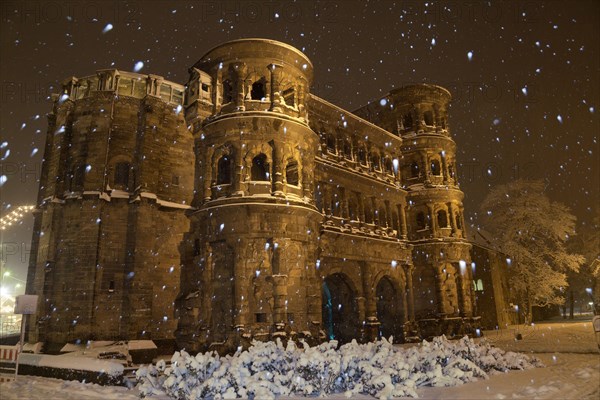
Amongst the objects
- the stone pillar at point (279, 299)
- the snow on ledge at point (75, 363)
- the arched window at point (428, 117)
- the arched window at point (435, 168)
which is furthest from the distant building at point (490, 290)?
the snow on ledge at point (75, 363)

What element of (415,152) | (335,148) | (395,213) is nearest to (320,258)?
(335,148)

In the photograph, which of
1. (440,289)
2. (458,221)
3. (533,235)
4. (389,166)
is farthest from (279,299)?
(533,235)

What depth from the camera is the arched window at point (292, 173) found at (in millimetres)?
19688

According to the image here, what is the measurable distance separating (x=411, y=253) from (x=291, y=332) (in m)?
15.8

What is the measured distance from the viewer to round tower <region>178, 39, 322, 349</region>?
56.6ft

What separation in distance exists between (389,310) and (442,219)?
8.35m

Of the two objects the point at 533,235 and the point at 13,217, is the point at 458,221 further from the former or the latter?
the point at 13,217

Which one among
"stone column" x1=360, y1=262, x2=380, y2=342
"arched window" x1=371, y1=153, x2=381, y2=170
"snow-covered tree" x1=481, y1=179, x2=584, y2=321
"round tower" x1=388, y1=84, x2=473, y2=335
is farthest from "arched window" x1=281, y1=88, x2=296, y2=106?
"snow-covered tree" x1=481, y1=179, x2=584, y2=321

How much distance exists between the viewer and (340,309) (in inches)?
974

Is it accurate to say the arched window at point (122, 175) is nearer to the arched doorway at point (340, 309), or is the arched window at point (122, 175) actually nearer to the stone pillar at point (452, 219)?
the arched doorway at point (340, 309)

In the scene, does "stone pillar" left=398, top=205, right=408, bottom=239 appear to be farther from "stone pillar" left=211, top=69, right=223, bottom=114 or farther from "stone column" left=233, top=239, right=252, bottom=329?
"stone pillar" left=211, top=69, right=223, bottom=114

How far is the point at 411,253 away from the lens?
3000cm

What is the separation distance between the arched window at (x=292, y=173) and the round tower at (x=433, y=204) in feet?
47.2

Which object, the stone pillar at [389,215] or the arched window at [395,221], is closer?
the stone pillar at [389,215]
